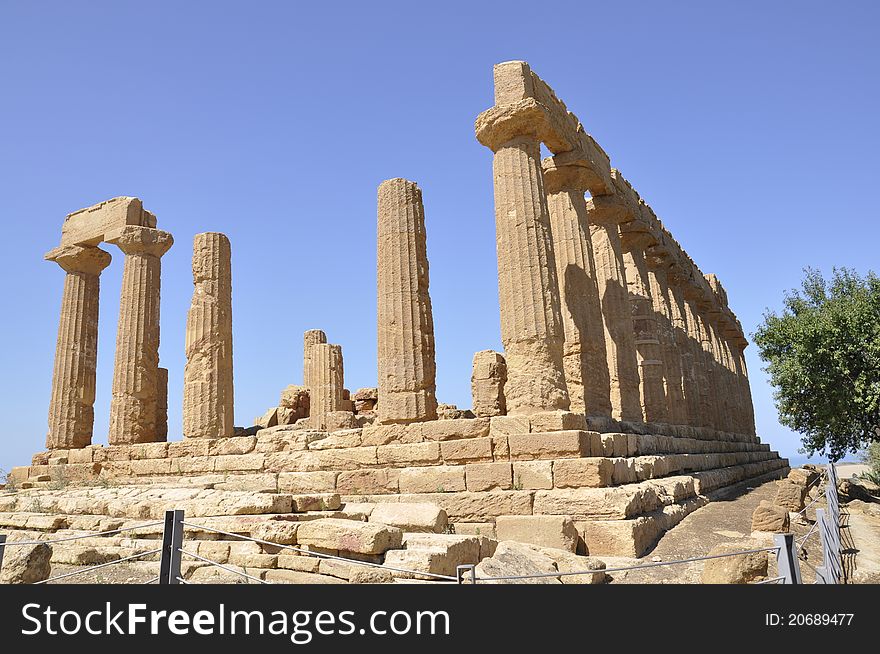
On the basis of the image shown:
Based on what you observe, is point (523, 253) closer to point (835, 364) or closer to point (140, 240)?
point (140, 240)

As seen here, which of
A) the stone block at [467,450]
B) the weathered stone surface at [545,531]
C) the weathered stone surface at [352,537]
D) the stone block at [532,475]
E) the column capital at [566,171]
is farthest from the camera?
the column capital at [566,171]

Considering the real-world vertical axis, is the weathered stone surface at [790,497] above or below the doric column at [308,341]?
below

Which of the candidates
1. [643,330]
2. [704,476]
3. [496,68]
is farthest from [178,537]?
[643,330]

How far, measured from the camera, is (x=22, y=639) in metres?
4.62

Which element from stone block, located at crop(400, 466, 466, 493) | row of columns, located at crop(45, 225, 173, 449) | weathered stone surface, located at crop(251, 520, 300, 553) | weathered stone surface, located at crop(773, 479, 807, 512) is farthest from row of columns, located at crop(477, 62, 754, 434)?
row of columns, located at crop(45, 225, 173, 449)

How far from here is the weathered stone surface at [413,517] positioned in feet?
31.2

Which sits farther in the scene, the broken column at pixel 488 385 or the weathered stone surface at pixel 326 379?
the weathered stone surface at pixel 326 379

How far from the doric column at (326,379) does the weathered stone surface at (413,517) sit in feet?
40.1

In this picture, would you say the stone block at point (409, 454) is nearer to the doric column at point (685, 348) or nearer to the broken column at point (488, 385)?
the broken column at point (488, 385)

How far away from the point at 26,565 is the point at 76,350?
1372cm

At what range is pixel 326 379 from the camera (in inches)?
896

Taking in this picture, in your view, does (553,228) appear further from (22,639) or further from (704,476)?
(22,639)

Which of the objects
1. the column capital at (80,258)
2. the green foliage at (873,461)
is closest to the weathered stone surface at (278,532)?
the column capital at (80,258)

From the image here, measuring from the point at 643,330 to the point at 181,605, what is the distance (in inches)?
647
